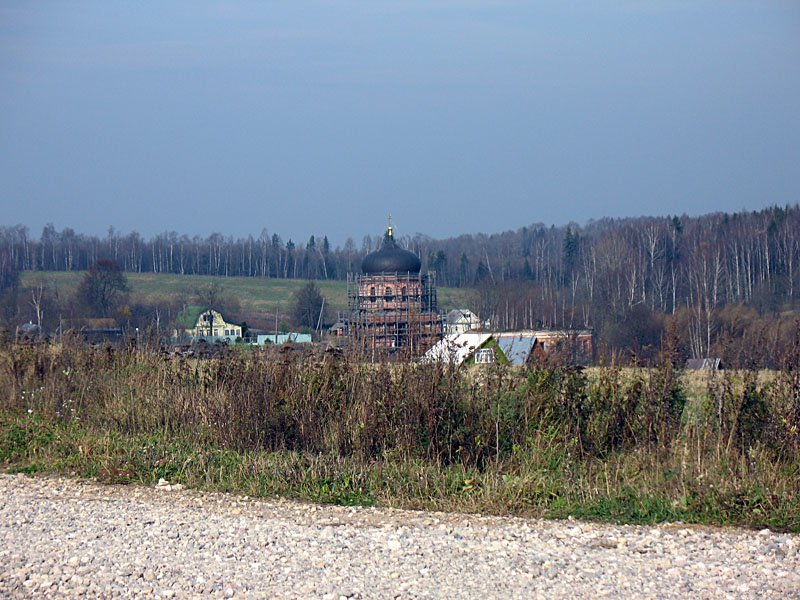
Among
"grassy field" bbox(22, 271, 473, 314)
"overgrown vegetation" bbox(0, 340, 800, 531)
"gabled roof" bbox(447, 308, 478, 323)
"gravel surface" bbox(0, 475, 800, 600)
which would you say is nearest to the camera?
"gravel surface" bbox(0, 475, 800, 600)

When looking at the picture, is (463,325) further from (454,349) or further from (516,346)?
(454,349)

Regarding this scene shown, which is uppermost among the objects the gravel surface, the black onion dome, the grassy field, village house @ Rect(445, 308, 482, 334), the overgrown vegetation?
the black onion dome

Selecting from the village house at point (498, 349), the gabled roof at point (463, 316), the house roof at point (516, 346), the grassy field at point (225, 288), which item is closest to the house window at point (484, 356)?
the village house at point (498, 349)

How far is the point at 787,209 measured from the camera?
7338 centimetres

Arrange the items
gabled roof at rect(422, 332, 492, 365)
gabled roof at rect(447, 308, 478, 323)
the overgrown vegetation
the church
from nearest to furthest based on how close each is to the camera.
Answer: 1. the overgrown vegetation
2. gabled roof at rect(422, 332, 492, 365)
3. the church
4. gabled roof at rect(447, 308, 478, 323)

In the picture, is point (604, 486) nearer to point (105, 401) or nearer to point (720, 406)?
point (720, 406)

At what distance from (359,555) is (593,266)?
67752 millimetres

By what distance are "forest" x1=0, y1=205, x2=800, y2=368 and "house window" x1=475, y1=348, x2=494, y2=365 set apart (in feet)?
3.77

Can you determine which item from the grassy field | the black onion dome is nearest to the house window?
the black onion dome

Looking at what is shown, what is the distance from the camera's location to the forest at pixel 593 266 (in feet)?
103

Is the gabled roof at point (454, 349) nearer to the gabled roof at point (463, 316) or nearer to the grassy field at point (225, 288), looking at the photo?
the gabled roof at point (463, 316)

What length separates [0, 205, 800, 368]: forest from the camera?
3130 centimetres

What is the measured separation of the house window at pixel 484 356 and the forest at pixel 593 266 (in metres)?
1.15

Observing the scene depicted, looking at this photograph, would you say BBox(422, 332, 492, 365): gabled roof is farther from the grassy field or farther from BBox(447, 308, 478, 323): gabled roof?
the grassy field
